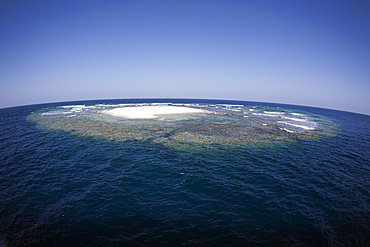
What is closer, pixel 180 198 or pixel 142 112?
pixel 180 198

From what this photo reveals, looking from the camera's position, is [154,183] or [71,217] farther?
[154,183]

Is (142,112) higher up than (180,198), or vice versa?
(142,112)

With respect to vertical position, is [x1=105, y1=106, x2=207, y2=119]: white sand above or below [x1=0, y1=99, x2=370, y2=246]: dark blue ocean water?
above

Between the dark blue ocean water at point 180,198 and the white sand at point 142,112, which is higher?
the white sand at point 142,112

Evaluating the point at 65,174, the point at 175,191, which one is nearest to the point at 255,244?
the point at 175,191

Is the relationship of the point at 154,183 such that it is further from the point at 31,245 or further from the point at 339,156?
the point at 339,156

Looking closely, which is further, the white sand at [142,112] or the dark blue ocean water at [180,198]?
the white sand at [142,112]

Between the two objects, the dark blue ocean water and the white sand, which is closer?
the dark blue ocean water

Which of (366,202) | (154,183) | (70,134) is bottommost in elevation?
(366,202)
